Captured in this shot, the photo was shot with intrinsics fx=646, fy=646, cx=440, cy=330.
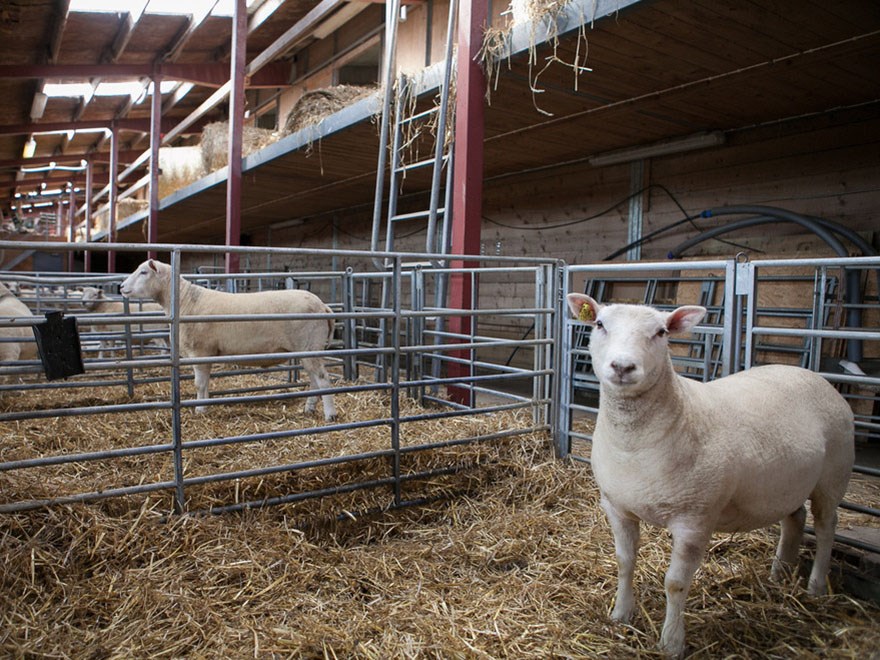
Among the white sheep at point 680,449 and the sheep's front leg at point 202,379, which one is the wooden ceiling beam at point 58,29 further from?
the white sheep at point 680,449

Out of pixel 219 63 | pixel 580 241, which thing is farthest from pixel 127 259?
pixel 580 241

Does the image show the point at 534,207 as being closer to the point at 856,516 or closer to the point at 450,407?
the point at 450,407

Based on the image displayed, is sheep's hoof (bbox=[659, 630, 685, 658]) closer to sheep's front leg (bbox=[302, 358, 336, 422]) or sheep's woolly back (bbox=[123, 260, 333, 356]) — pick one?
sheep's front leg (bbox=[302, 358, 336, 422])

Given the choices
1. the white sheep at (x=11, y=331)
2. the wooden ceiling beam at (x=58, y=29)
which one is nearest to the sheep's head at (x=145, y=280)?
the white sheep at (x=11, y=331)

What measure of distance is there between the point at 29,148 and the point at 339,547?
23.3 m

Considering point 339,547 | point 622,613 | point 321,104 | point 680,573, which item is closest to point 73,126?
point 321,104

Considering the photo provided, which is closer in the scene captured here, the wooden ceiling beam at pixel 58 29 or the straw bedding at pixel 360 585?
the straw bedding at pixel 360 585

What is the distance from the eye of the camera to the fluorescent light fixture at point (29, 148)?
66.4 ft

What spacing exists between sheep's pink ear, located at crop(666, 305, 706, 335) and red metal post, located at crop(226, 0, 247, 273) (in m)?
8.63

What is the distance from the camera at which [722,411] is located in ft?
8.30

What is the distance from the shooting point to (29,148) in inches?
841

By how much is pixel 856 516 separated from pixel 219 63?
1460 centimetres

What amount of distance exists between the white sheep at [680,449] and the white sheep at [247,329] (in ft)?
10.7

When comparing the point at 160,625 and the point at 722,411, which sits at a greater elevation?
the point at 722,411
